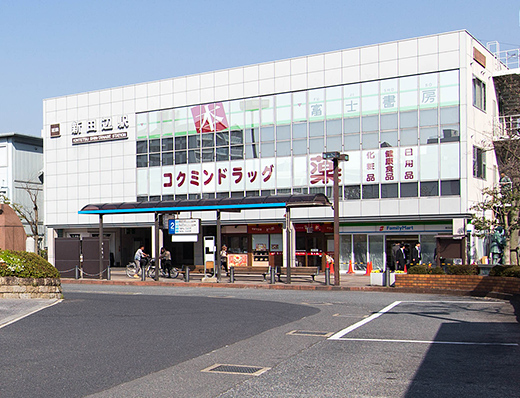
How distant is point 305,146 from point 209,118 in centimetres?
791

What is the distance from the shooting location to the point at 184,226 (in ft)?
110

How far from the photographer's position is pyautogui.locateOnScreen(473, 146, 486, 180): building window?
38566mm

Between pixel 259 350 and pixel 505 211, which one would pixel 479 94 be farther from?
pixel 259 350

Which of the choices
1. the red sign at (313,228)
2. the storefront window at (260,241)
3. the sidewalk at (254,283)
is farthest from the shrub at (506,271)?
the storefront window at (260,241)

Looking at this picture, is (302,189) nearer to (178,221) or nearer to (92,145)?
(178,221)

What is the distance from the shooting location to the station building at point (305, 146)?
38.1 m

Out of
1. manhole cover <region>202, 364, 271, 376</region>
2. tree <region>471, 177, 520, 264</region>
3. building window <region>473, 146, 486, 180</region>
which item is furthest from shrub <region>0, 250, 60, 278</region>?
building window <region>473, 146, 486, 180</region>

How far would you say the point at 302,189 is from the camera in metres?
42.5

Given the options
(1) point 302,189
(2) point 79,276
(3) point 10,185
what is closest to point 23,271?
(2) point 79,276

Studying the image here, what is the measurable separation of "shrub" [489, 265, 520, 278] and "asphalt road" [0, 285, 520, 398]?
349 cm

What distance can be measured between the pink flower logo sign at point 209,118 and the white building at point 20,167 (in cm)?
2452

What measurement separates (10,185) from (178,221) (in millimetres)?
37179

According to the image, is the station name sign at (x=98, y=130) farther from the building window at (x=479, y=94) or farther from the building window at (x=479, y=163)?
the building window at (x=479, y=163)

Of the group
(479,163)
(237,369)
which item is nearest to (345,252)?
(479,163)
